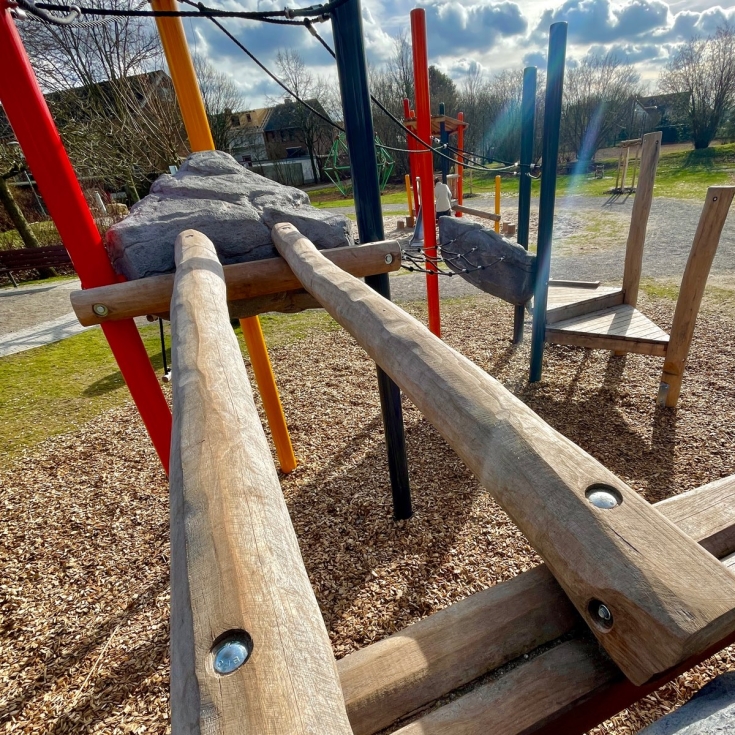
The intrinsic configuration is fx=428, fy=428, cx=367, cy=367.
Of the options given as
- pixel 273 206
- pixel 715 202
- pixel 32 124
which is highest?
pixel 32 124

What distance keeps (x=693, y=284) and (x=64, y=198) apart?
12.9ft

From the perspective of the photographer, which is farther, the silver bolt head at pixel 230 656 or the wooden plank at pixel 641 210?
the wooden plank at pixel 641 210

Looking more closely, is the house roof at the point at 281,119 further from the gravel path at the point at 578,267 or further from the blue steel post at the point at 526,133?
the blue steel post at the point at 526,133

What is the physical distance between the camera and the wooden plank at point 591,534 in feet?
1.81

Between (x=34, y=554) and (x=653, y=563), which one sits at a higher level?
(x=653, y=563)

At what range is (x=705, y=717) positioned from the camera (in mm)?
864

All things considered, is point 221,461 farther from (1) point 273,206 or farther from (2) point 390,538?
(2) point 390,538

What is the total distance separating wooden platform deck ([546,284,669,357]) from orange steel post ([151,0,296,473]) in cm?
257

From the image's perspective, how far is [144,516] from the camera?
312 centimetres

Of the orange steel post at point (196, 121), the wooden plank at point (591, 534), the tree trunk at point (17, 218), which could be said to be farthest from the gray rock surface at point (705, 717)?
the tree trunk at point (17, 218)

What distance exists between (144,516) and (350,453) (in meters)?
1.59

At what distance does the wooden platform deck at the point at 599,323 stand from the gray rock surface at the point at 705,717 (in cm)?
308

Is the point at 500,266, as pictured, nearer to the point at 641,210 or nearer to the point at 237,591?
the point at 641,210

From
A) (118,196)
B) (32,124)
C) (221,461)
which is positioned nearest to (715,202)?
(221,461)
